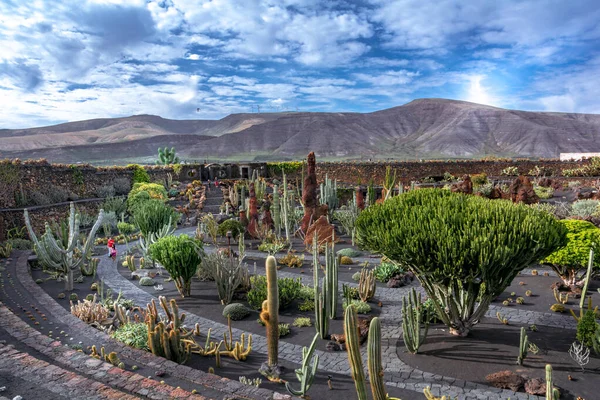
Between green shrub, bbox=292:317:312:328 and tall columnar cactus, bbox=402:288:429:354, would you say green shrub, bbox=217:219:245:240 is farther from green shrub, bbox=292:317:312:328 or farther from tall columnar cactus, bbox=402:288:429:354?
tall columnar cactus, bbox=402:288:429:354

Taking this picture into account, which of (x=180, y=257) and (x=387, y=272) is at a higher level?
(x=180, y=257)

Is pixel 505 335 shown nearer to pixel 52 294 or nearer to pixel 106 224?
pixel 52 294

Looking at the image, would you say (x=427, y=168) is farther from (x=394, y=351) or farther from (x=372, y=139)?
(x=372, y=139)

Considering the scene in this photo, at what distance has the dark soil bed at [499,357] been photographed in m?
6.01

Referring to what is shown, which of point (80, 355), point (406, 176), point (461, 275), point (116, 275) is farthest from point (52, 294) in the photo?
point (406, 176)

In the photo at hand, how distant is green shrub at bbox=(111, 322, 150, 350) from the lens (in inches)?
271

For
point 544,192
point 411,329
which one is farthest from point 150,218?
point 544,192

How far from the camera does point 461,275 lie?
20.1 ft

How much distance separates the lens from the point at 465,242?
594cm

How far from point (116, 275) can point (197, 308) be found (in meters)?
4.08

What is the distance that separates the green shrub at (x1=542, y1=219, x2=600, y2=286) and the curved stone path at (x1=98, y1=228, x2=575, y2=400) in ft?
5.45

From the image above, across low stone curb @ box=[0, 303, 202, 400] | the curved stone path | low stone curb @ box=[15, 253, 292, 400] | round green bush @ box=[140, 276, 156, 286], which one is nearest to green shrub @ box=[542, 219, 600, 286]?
the curved stone path

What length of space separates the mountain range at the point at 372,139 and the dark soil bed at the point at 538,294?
83.7 meters

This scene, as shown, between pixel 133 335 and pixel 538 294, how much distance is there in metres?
8.81
